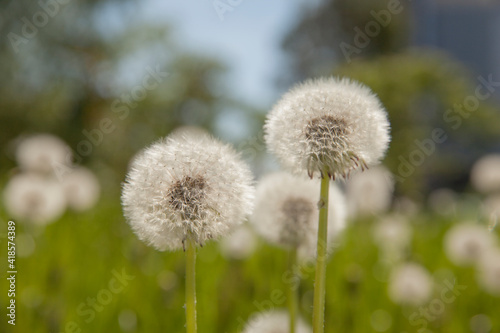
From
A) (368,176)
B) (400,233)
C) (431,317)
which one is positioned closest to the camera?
(431,317)

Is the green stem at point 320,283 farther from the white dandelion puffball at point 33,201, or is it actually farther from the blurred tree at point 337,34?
the blurred tree at point 337,34

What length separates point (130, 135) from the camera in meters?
13.7

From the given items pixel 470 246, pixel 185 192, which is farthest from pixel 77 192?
pixel 185 192

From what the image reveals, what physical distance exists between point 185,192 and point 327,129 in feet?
0.81

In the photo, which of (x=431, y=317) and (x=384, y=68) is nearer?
(x=431, y=317)

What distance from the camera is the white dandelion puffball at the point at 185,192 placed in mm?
769

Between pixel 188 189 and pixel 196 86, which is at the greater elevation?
pixel 196 86

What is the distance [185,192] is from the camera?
2.69ft

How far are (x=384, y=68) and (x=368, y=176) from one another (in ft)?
25.0

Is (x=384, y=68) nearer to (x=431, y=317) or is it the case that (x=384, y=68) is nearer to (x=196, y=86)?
(x=196, y=86)

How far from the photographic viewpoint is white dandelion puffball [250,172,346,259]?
3.70 feet

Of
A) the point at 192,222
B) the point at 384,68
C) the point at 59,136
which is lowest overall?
the point at 192,222

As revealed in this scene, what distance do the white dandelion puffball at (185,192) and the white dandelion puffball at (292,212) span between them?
29cm

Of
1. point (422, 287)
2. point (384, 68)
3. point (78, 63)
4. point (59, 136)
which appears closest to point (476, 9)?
point (384, 68)
